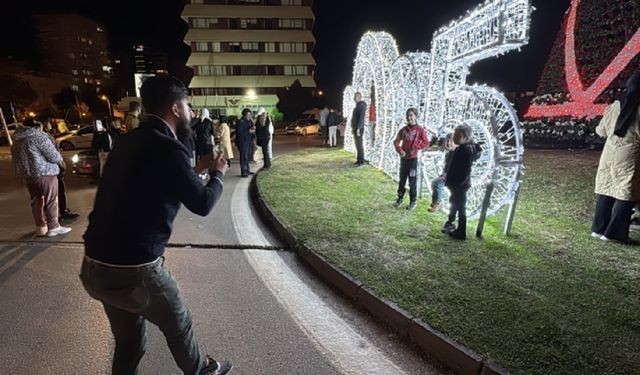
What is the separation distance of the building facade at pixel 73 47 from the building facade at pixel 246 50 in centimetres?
3016

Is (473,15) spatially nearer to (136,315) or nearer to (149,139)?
Answer: (149,139)

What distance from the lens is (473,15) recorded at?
18.6 ft

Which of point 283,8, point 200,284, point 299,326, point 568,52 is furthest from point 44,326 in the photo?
point 283,8

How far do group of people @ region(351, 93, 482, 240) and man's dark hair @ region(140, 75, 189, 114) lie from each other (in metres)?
3.82

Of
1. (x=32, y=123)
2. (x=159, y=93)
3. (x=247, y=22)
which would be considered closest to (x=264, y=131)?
(x=32, y=123)

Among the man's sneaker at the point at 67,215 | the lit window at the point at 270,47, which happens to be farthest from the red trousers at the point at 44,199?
the lit window at the point at 270,47

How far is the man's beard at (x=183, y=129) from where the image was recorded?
2234 mm

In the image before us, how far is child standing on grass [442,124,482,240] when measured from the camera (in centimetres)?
497

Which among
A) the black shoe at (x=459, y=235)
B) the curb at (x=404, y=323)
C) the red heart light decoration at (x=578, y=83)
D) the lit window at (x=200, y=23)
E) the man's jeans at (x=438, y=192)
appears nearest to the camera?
the curb at (x=404, y=323)

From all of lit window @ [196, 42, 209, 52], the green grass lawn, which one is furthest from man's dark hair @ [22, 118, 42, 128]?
lit window @ [196, 42, 209, 52]

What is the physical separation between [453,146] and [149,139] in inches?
168

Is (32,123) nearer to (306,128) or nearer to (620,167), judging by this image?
(620,167)

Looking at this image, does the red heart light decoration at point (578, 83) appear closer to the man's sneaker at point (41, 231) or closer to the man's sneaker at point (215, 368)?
the man's sneaker at point (215, 368)

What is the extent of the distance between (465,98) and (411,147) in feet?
3.75
